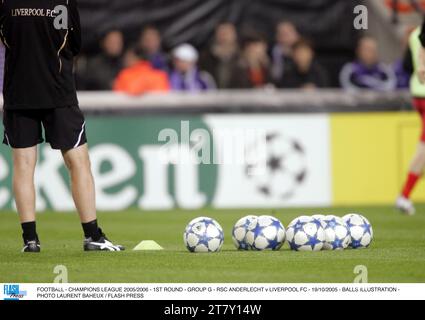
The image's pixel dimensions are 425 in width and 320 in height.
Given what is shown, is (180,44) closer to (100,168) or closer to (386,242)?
(100,168)

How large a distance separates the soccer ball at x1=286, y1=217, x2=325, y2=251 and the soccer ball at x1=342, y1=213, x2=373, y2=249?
1.12 ft

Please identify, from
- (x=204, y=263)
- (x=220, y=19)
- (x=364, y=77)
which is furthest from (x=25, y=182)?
(x=364, y=77)

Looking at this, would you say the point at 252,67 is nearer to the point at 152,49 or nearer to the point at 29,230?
the point at 152,49

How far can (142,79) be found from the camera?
19.7 metres

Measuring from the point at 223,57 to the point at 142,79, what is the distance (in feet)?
5.25

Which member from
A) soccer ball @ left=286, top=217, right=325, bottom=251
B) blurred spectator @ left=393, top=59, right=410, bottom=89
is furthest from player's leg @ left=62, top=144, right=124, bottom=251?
blurred spectator @ left=393, top=59, right=410, bottom=89

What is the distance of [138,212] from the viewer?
59.4 feet

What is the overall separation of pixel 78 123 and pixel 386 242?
353 centimetres

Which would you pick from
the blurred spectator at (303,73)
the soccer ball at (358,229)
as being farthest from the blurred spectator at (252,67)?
the soccer ball at (358,229)

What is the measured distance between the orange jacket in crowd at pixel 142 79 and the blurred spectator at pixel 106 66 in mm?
234

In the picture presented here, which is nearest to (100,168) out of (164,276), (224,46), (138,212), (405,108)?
(138,212)

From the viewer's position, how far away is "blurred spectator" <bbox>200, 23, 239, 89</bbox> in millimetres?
20469

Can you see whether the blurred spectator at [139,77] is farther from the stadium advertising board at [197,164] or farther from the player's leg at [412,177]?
the player's leg at [412,177]

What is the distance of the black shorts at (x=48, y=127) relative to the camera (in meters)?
11.1
